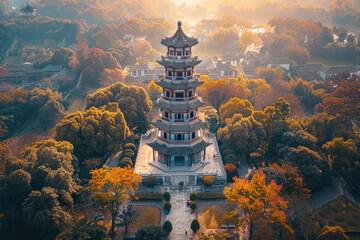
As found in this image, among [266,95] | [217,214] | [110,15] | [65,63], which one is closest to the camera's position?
[217,214]

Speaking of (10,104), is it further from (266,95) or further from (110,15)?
(110,15)

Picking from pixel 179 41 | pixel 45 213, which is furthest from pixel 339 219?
pixel 45 213

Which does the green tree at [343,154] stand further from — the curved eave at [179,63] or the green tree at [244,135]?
the curved eave at [179,63]

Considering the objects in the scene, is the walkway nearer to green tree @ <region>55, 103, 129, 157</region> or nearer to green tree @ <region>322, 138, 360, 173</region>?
green tree @ <region>322, 138, 360, 173</region>

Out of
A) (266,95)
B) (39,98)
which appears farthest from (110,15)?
(266,95)

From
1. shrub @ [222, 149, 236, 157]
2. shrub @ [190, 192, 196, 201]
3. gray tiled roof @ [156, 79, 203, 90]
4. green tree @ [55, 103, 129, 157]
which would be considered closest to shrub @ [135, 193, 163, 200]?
shrub @ [190, 192, 196, 201]

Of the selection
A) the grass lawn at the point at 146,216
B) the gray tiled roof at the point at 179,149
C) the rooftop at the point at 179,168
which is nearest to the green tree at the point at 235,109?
the rooftop at the point at 179,168

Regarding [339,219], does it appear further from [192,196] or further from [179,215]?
[179,215]
